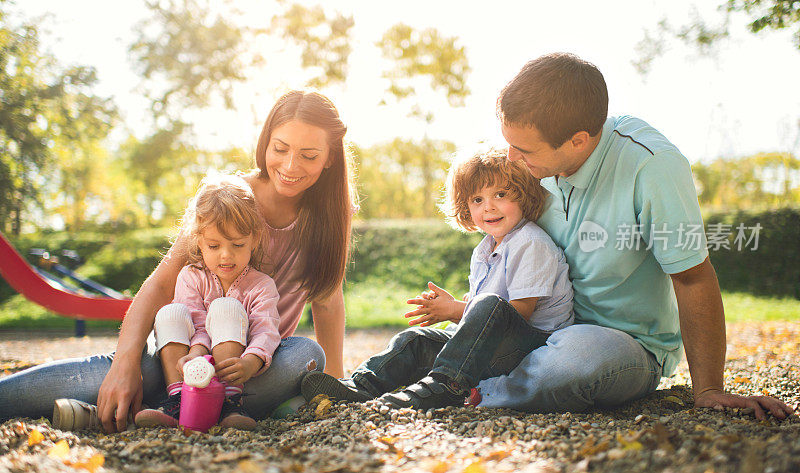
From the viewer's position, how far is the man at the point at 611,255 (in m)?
2.29

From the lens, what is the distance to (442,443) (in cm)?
191

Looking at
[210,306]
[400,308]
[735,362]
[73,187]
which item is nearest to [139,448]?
[210,306]

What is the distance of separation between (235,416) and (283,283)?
0.86 meters

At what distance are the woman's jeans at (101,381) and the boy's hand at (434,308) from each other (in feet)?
1.58

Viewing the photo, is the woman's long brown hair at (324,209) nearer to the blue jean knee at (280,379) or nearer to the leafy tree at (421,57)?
the blue jean knee at (280,379)

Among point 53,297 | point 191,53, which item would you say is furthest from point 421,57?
point 53,297

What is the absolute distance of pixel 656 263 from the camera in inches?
99.6

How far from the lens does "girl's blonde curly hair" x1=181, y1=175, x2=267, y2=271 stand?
2.49 metres

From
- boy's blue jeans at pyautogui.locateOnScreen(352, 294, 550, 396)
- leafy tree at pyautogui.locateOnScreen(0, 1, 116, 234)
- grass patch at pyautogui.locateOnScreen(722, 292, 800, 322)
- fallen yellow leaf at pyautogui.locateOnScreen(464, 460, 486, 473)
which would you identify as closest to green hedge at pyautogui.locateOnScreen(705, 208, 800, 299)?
grass patch at pyautogui.locateOnScreen(722, 292, 800, 322)

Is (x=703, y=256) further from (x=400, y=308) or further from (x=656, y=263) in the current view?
(x=400, y=308)

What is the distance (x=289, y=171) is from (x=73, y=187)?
19.6 metres

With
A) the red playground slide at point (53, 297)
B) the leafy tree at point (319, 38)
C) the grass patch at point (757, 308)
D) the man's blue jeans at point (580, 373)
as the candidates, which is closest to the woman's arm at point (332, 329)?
the man's blue jeans at point (580, 373)

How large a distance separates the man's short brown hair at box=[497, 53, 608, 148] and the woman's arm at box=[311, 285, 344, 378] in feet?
4.63

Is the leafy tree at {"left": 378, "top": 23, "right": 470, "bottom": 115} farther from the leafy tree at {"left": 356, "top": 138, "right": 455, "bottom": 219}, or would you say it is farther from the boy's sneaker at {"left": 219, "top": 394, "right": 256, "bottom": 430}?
the boy's sneaker at {"left": 219, "top": 394, "right": 256, "bottom": 430}
